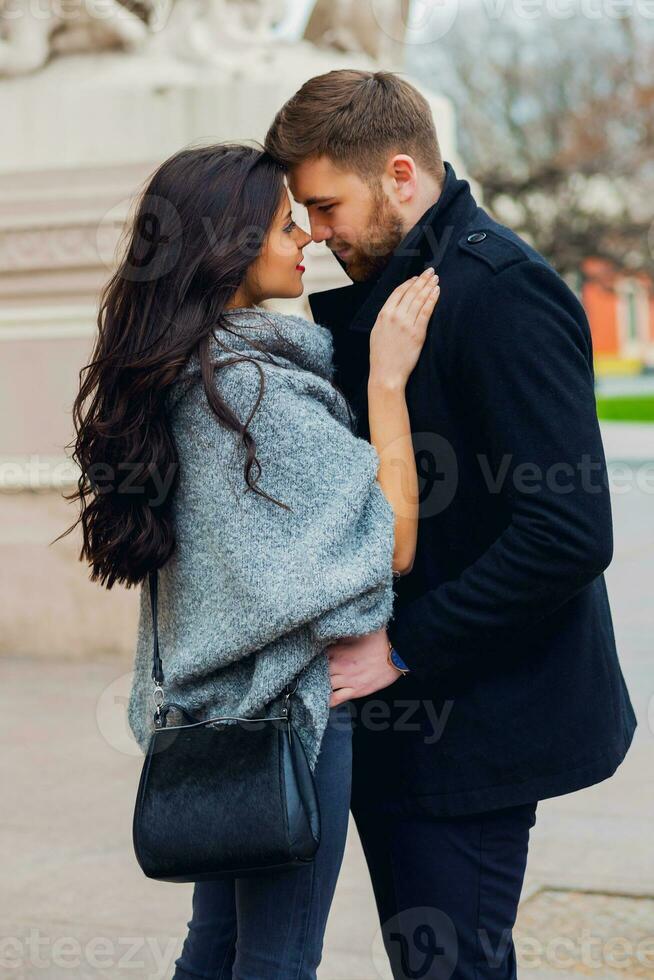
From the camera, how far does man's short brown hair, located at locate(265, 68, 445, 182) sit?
6.93 feet

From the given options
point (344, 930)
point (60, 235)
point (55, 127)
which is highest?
point (55, 127)

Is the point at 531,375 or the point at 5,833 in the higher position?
the point at 531,375

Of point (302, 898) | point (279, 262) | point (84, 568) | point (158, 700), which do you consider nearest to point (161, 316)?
point (279, 262)

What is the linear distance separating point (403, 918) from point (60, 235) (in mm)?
5047

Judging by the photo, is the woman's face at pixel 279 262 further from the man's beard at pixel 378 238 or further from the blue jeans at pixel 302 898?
the blue jeans at pixel 302 898

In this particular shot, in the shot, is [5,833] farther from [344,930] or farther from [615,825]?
[615,825]

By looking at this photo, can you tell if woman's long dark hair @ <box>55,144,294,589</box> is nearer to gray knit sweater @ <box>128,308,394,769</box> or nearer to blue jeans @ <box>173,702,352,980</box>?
gray knit sweater @ <box>128,308,394,769</box>

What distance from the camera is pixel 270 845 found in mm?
1860

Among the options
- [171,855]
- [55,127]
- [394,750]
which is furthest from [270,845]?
[55,127]

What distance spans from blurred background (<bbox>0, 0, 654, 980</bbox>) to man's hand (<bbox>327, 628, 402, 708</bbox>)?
1.10 ft

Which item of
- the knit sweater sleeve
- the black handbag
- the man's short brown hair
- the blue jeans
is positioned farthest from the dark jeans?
the man's short brown hair

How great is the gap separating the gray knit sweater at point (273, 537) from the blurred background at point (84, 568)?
1.51 ft

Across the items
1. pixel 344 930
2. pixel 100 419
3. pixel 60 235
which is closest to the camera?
pixel 100 419

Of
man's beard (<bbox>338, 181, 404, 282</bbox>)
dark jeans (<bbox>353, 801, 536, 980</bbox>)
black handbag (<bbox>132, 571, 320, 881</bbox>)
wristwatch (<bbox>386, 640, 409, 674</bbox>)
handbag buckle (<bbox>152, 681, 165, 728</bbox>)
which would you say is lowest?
dark jeans (<bbox>353, 801, 536, 980</bbox>)
